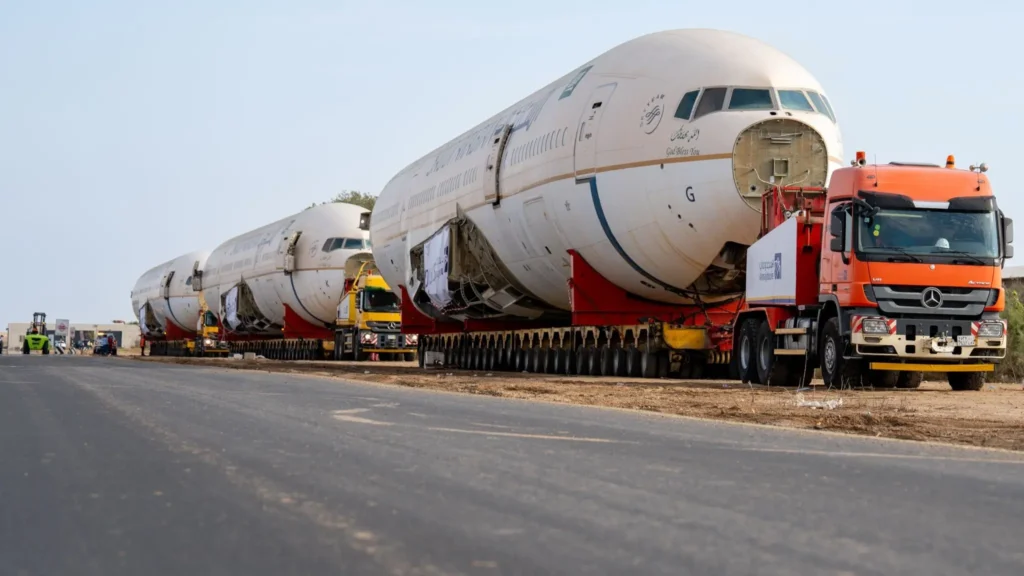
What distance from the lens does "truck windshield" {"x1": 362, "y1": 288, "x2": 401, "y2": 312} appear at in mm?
45969

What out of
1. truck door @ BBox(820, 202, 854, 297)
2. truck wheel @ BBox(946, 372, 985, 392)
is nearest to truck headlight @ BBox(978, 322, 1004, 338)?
truck wheel @ BBox(946, 372, 985, 392)

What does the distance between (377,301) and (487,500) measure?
4028 centimetres

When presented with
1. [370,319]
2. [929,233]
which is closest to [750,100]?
[929,233]

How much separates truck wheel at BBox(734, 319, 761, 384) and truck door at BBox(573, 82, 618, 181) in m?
3.56

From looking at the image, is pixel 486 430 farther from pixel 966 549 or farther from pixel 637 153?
pixel 637 153

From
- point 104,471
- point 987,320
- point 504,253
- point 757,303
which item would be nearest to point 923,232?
point 987,320

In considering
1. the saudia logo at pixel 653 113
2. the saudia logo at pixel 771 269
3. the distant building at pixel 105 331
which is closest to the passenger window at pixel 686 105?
the saudia logo at pixel 653 113

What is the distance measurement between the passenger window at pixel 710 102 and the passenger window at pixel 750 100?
0.54ft

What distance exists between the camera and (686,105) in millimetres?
21703

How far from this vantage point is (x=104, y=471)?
7285mm

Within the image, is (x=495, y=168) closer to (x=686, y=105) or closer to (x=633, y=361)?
(x=633, y=361)

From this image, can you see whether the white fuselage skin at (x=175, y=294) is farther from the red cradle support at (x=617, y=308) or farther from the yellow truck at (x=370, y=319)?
the red cradle support at (x=617, y=308)

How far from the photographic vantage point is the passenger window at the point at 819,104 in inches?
866

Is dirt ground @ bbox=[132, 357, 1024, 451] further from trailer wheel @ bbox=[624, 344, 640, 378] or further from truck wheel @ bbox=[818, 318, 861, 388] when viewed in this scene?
trailer wheel @ bbox=[624, 344, 640, 378]
